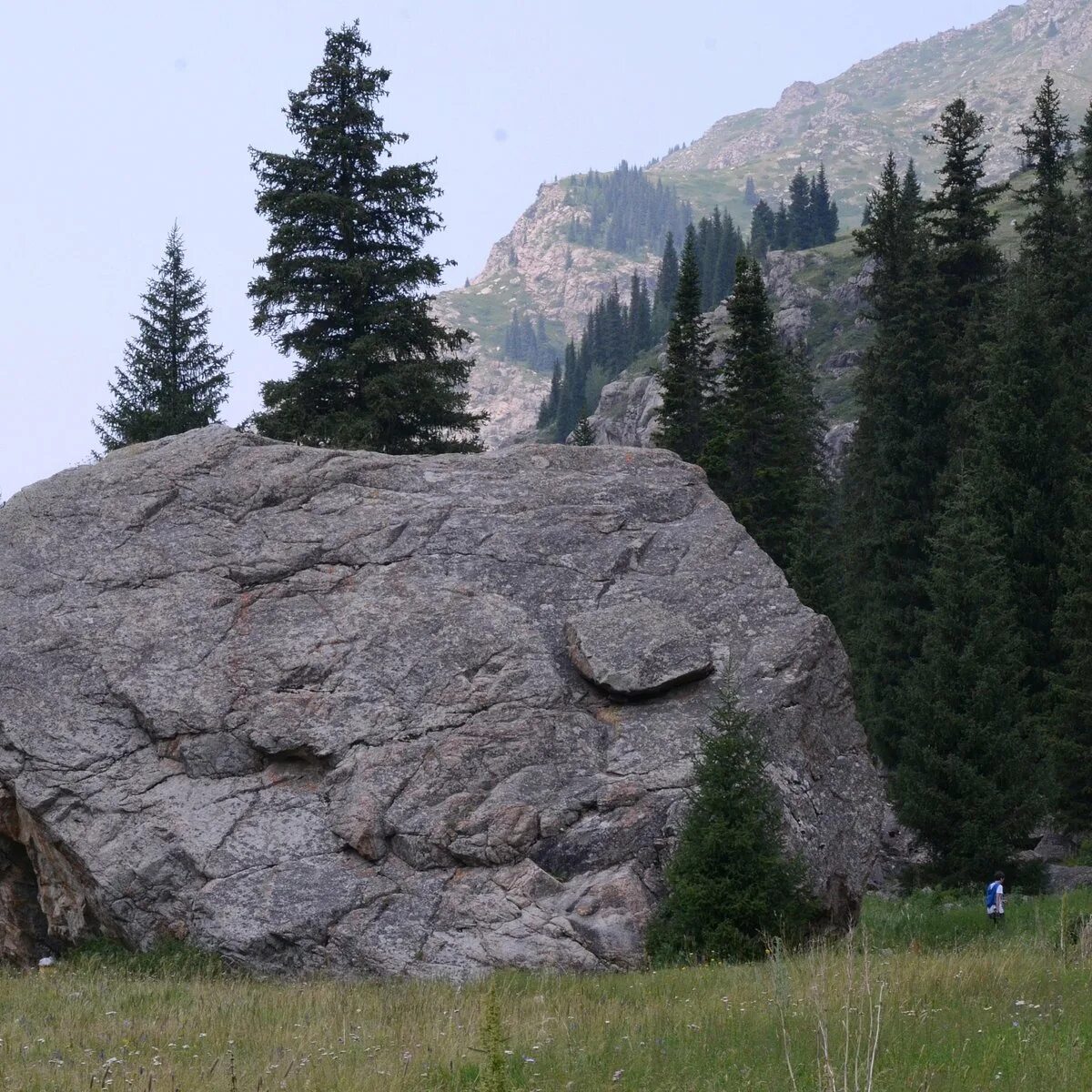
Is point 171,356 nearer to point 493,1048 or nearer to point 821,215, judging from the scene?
point 493,1048

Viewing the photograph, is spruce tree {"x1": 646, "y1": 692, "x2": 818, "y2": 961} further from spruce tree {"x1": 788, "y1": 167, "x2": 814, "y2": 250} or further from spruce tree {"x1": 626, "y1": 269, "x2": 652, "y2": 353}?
spruce tree {"x1": 788, "y1": 167, "x2": 814, "y2": 250}

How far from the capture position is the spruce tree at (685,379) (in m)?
45.8

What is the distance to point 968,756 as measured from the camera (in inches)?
948

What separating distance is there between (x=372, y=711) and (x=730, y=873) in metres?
4.50

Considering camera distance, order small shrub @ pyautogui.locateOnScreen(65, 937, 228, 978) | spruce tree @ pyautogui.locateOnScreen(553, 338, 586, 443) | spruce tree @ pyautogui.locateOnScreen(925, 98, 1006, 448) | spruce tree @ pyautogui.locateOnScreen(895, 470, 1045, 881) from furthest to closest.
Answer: spruce tree @ pyautogui.locateOnScreen(553, 338, 586, 443)
spruce tree @ pyautogui.locateOnScreen(925, 98, 1006, 448)
spruce tree @ pyautogui.locateOnScreen(895, 470, 1045, 881)
small shrub @ pyautogui.locateOnScreen(65, 937, 228, 978)

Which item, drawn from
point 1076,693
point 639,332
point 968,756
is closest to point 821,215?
point 639,332

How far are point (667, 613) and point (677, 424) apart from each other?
31008mm

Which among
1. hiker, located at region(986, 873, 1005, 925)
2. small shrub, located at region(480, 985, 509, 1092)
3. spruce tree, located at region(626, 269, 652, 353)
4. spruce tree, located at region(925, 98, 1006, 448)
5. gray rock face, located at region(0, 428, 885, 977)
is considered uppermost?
spruce tree, located at region(626, 269, 652, 353)

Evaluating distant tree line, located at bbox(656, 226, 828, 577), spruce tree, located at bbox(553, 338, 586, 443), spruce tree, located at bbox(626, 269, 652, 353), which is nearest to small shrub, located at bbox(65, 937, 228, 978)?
distant tree line, located at bbox(656, 226, 828, 577)

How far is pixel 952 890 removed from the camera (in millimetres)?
23250

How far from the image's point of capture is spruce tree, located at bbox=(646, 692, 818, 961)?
12180 millimetres

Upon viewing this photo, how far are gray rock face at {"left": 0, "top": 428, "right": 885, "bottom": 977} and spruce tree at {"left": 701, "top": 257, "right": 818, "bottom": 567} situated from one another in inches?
1000

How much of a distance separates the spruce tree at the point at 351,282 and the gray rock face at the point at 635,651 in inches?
666

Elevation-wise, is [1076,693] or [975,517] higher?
[975,517]
